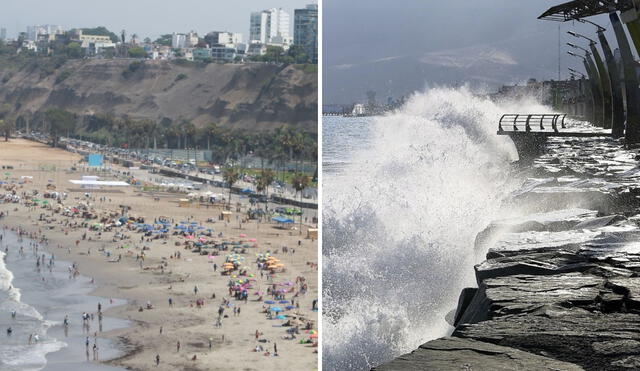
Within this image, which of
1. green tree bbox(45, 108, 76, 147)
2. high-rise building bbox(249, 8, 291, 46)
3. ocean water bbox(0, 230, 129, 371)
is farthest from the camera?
high-rise building bbox(249, 8, 291, 46)

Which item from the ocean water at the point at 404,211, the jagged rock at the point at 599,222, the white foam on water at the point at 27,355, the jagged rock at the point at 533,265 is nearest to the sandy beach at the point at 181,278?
the white foam on water at the point at 27,355

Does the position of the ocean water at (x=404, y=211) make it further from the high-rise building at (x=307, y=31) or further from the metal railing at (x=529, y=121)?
the high-rise building at (x=307, y=31)

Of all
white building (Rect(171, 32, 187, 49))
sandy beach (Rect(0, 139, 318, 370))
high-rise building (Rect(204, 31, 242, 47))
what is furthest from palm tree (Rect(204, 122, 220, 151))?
high-rise building (Rect(204, 31, 242, 47))

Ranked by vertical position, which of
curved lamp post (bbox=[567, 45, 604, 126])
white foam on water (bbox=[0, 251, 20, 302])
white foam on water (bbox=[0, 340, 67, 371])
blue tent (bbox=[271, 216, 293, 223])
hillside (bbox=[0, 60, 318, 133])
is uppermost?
hillside (bbox=[0, 60, 318, 133])

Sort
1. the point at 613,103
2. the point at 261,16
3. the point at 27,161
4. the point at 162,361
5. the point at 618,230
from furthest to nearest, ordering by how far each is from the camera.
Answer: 1. the point at 261,16
2. the point at 27,161
3. the point at 162,361
4. the point at 613,103
5. the point at 618,230

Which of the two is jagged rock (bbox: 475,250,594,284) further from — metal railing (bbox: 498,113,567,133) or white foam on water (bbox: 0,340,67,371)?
white foam on water (bbox: 0,340,67,371)

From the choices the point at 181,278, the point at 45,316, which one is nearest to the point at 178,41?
the point at 181,278

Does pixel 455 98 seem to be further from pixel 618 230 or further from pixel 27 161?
pixel 27 161

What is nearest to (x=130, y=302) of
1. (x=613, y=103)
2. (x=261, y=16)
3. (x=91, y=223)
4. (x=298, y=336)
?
(x=298, y=336)
